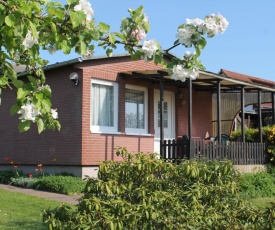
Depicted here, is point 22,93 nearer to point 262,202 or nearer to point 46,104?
point 46,104

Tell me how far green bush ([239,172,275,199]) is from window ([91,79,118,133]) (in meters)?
4.25

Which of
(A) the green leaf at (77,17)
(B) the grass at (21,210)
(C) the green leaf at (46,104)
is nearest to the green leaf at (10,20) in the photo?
(A) the green leaf at (77,17)

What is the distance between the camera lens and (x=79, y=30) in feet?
12.5

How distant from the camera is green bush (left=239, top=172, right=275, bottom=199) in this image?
1280 cm

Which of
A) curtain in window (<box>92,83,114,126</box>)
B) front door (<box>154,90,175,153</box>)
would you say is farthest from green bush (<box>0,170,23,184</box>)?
front door (<box>154,90,175,153</box>)

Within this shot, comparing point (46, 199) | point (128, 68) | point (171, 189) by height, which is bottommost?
point (46, 199)

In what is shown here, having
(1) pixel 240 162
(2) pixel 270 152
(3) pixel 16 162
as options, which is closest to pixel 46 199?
(3) pixel 16 162

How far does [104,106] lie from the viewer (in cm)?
1491

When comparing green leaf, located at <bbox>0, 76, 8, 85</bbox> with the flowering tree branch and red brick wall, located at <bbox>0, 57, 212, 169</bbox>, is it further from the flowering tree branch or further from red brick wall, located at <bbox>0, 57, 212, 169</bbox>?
red brick wall, located at <bbox>0, 57, 212, 169</bbox>

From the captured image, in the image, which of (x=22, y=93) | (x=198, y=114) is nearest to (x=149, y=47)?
(x=22, y=93)

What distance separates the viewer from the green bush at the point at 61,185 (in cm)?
1223

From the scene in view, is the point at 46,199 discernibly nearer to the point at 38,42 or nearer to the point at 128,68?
the point at 128,68

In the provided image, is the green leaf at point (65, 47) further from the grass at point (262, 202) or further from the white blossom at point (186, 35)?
the grass at point (262, 202)

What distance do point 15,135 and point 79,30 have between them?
1335cm
